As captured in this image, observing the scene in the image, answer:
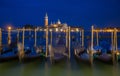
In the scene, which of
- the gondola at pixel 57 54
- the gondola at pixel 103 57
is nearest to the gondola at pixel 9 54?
the gondola at pixel 57 54

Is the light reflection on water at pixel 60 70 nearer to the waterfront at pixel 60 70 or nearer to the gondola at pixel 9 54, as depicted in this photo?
the waterfront at pixel 60 70

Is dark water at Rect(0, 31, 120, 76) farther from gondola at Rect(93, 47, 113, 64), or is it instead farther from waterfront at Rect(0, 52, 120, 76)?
gondola at Rect(93, 47, 113, 64)

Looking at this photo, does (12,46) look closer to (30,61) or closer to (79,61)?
(30,61)

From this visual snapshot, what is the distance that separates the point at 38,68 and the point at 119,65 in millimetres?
4570

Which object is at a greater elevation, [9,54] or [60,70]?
[9,54]

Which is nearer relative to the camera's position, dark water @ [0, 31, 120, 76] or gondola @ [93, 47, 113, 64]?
dark water @ [0, 31, 120, 76]

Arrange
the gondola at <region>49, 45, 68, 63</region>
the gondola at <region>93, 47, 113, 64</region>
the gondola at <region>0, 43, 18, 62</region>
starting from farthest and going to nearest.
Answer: the gondola at <region>0, 43, 18, 62</region>
the gondola at <region>93, 47, 113, 64</region>
the gondola at <region>49, 45, 68, 63</region>

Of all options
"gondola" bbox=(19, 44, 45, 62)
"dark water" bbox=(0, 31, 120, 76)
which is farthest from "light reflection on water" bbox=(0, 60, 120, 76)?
"gondola" bbox=(19, 44, 45, 62)

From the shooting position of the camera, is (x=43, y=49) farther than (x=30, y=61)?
Yes

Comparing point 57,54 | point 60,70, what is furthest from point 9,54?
point 60,70

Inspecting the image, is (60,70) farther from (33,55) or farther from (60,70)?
(33,55)

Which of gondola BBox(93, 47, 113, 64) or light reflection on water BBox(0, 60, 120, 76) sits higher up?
gondola BBox(93, 47, 113, 64)

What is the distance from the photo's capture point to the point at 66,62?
13.2m

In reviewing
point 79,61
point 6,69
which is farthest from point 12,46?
point 79,61
